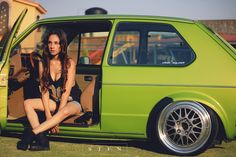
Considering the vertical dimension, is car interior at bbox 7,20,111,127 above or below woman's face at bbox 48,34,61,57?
below

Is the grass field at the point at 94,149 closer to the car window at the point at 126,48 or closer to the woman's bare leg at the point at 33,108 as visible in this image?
the woman's bare leg at the point at 33,108

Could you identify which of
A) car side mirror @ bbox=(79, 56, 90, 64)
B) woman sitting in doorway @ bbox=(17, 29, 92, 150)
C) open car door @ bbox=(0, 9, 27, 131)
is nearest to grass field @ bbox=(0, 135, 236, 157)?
woman sitting in doorway @ bbox=(17, 29, 92, 150)

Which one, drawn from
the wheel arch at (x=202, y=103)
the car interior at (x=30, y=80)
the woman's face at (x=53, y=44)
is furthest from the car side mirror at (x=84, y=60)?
the wheel arch at (x=202, y=103)

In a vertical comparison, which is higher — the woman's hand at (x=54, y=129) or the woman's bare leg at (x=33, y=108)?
the woman's bare leg at (x=33, y=108)

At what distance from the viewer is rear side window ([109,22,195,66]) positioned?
182 inches

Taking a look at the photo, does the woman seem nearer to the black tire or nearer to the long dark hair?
the long dark hair

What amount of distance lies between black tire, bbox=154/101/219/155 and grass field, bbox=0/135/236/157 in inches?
6.4

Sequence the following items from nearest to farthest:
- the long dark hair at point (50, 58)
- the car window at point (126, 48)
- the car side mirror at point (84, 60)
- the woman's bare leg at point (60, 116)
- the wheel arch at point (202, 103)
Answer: the wheel arch at point (202, 103)
the woman's bare leg at point (60, 116)
the car window at point (126, 48)
the long dark hair at point (50, 58)
the car side mirror at point (84, 60)

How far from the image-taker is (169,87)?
452 cm

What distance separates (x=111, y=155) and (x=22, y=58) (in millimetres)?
2051

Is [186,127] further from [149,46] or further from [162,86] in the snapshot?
[149,46]

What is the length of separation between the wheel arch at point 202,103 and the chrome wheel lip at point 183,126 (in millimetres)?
59

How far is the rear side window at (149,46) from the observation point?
463 cm

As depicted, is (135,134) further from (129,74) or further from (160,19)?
(160,19)
